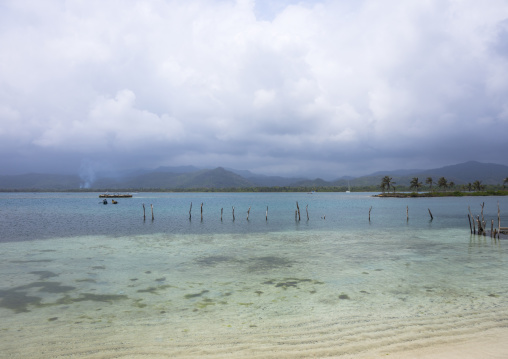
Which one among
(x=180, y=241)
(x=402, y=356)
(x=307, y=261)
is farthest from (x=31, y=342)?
(x=180, y=241)

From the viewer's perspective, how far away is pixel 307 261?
64.6 ft

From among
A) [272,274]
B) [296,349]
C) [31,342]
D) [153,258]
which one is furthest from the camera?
[153,258]

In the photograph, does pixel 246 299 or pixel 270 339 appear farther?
pixel 246 299

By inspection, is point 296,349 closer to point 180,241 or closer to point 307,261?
point 307,261

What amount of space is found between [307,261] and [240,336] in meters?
11.5

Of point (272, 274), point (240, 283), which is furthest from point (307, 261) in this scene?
point (240, 283)

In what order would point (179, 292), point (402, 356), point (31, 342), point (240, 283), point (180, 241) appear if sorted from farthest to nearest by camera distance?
1. point (180, 241)
2. point (240, 283)
3. point (179, 292)
4. point (31, 342)
5. point (402, 356)

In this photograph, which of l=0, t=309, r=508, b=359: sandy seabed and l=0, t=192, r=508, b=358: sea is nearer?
l=0, t=309, r=508, b=359: sandy seabed

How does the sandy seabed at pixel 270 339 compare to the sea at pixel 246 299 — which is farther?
the sea at pixel 246 299

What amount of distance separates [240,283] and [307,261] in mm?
6279

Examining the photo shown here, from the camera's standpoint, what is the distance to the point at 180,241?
2856 cm

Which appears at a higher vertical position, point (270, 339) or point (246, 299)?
point (270, 339)

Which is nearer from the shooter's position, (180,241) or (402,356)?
(402,356)

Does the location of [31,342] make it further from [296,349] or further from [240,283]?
[240,283]
